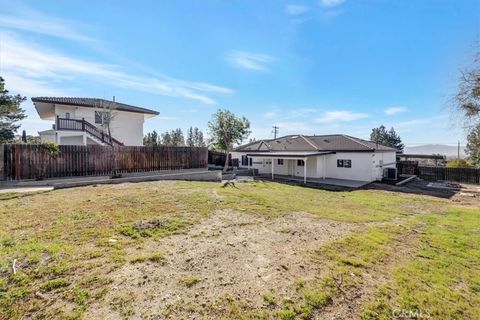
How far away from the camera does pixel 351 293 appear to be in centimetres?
339

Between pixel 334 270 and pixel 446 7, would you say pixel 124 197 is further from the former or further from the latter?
pixel 446 7

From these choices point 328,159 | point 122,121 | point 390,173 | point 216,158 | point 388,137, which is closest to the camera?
point 122,121

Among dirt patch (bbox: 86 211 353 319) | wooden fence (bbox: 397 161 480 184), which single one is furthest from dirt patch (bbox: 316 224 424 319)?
wooden fence (bbox: 397 161 480 184)

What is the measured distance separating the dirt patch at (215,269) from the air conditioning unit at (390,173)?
20.0 meters

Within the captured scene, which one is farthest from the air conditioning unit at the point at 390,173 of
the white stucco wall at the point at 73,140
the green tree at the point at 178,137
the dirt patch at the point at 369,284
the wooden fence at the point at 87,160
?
the green tree at the point at 178,137

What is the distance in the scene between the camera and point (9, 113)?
21.5m

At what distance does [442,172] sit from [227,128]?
22.6m

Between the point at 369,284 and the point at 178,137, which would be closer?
the point at 369,284

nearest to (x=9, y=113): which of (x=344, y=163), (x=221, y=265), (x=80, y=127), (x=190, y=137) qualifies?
(x=80, y=127)

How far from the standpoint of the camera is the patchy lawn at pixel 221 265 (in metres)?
2.88

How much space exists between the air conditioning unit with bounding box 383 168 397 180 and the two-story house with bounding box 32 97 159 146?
2329 cm

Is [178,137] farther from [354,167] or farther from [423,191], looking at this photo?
[423,191]

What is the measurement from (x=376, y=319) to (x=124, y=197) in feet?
26.4

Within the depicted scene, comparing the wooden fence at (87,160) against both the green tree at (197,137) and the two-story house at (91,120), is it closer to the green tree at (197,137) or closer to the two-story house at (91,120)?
the two-story house at (91,120)
